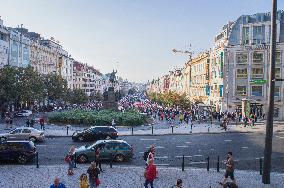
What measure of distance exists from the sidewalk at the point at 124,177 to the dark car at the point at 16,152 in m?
0.92

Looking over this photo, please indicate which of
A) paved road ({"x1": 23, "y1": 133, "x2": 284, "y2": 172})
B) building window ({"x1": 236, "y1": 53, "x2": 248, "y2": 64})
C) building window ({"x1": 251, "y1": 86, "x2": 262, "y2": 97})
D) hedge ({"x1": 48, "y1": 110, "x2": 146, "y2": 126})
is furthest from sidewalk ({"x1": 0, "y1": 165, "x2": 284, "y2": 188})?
building window ({"x1": 236, "y1": 53, "x2": 248, "y2": 64})

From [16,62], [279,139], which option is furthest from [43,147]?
[16,62]

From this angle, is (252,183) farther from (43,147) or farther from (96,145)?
(43,147)

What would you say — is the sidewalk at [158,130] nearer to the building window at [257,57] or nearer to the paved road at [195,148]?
the paved road at [195,148]

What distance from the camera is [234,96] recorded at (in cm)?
6425

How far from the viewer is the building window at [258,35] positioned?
63250mm

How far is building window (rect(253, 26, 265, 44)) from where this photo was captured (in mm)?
63250

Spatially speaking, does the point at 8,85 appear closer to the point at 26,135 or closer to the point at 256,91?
the point at 26,135

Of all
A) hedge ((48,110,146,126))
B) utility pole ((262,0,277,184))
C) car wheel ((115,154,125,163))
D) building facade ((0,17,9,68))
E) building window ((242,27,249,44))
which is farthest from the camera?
building facade ((0,17,9,68))

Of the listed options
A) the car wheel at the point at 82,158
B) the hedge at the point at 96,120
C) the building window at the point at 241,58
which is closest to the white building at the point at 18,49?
the hedge at the point at 96,120

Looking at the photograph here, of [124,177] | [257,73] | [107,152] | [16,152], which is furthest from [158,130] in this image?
[257,73]

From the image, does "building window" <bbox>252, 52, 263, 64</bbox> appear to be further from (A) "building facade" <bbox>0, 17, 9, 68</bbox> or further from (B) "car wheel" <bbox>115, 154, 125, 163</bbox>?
(A) "building facade" <bbox>0, 17, 9, 68</bbox>

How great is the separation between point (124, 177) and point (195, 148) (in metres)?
11.7

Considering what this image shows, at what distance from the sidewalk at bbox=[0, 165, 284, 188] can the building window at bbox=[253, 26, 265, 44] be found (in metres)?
45.5
